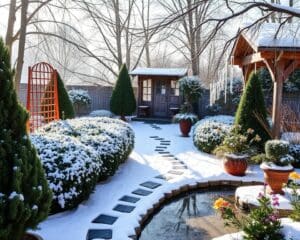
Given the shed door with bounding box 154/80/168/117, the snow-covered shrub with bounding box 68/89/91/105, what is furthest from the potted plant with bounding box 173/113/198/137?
the snow-covered shrub with bounding box 68/89/91/105

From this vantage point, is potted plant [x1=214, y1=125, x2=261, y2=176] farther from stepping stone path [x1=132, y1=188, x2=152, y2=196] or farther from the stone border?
stepping stone path [x1=132, y1=188, x2=152, y2=196]

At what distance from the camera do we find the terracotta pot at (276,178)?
196 inches

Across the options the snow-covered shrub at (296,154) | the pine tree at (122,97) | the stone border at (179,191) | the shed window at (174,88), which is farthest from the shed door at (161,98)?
the stone border at (179,191)

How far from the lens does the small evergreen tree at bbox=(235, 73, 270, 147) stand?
741 centimetres

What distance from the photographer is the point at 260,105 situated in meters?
7.46

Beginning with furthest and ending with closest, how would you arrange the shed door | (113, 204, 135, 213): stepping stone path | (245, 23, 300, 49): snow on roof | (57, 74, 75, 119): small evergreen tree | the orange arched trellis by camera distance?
1. the shed door
2. (57, 74, 75, 119): small evergreen tree
3. the orange arched trellis
4. (245, 23, 300, 49): snow on roof
5. (113, 204, 135, 213): stepping stone path

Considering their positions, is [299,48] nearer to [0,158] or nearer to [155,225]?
[155,225]

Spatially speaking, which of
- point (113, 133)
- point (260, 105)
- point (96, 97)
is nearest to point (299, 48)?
point (260, 105)

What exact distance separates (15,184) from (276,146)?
3.90 meters

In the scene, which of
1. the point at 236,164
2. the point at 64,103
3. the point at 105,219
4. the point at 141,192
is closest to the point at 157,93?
the point at 64,103

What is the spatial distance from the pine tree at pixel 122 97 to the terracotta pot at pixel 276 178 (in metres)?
9.48

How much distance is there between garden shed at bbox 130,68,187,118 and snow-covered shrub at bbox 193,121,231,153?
267 inches

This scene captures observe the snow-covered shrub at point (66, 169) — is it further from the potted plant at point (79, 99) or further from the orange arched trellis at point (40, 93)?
the potted plant at point (79, 99)

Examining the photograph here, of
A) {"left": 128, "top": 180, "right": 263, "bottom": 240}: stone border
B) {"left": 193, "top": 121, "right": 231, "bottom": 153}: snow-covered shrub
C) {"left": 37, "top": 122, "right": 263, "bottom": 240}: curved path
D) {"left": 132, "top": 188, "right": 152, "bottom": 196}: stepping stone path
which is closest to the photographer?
{"left": 37, "top": 122, "right": 263, "bottom": 240}: curved path
